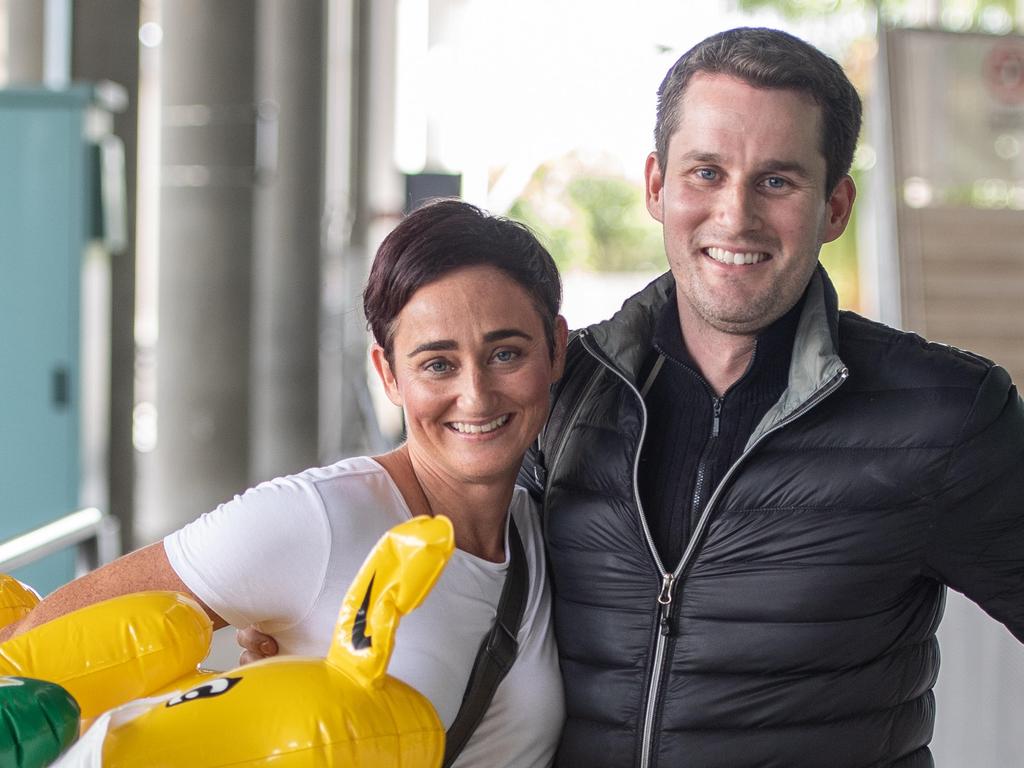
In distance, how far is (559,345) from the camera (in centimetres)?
182

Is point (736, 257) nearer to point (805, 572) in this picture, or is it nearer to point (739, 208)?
point (739, 208)

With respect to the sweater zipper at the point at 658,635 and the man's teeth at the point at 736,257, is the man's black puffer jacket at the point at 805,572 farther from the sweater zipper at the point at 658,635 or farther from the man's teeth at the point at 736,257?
the man's teeth at the point at 736,257

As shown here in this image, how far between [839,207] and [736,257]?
0.77 ft

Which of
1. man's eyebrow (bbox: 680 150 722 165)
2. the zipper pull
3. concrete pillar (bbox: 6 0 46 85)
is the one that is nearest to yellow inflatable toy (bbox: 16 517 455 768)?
the zipper pull

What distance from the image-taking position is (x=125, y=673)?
132 cm

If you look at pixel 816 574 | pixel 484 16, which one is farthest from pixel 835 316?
pixel 484 16

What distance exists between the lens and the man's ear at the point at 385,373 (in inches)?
67.8

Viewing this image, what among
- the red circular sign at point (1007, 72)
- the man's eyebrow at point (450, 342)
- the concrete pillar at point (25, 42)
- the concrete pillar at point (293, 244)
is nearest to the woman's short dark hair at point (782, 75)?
the man's eyebrow at point (450, 342)

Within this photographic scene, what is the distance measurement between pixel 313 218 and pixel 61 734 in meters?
9.11

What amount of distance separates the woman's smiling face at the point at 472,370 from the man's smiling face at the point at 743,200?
301 mm

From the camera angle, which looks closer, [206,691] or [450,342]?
[206,691]

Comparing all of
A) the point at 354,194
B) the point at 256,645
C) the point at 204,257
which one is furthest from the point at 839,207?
the point at 354,194

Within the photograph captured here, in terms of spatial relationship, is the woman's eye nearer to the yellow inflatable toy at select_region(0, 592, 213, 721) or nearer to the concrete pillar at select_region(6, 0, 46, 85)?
the yellow inflatable toy at select_region(0, 592, 213, 721)

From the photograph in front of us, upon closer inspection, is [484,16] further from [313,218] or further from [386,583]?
[386,583]
